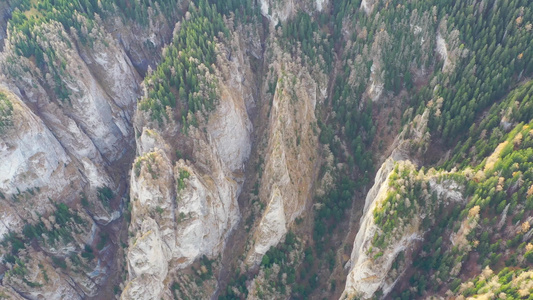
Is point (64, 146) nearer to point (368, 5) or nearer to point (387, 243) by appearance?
point (387, 243)

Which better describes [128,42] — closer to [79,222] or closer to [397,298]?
[79,222]

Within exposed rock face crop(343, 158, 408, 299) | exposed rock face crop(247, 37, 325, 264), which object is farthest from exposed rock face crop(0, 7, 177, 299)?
exposed rock face crop(343, 158, 408, 299)

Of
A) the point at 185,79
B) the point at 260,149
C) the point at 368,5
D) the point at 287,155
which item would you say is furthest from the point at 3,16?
the point at 368,5

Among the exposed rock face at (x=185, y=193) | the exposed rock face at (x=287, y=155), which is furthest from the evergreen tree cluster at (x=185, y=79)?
the exposed rock face at (x=287, y=155)

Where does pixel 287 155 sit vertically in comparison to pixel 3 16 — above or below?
below

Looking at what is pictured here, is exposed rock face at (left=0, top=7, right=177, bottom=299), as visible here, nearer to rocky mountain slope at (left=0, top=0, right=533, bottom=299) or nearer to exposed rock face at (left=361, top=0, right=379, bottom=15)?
rocky mountain slope at (left=0, top=0, right=533, bottom=299)

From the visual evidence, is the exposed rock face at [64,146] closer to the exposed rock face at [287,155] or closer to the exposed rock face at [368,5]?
the exposed rock face at [287,155]
